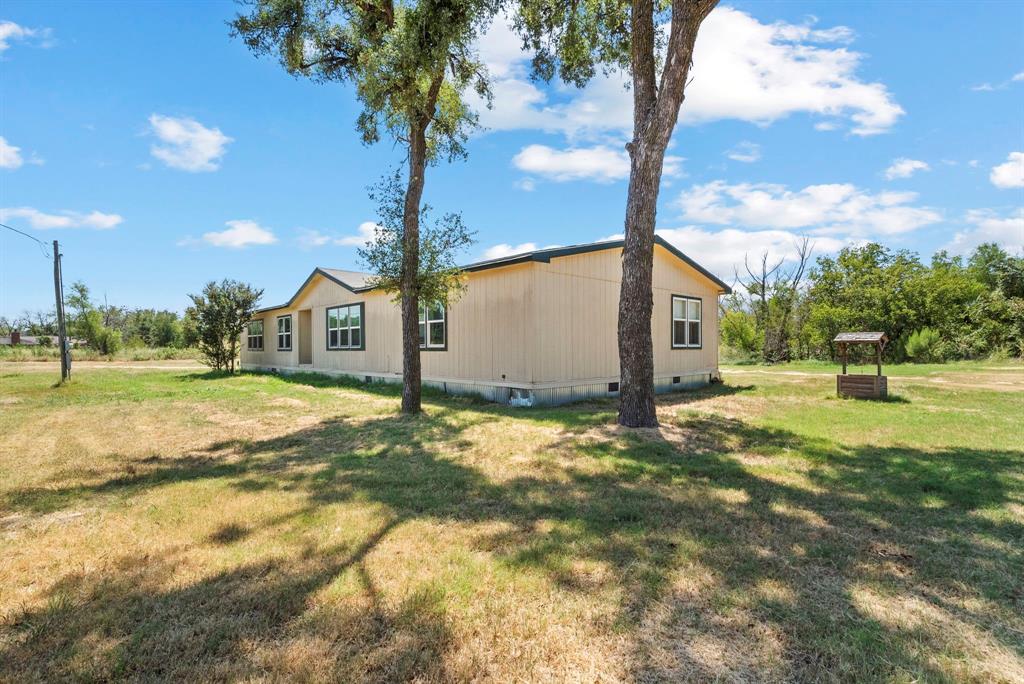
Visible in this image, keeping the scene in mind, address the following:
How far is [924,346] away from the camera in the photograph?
21.5 metres

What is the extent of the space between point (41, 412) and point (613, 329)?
38.9ft

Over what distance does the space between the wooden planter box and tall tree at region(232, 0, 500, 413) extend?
9.27 m

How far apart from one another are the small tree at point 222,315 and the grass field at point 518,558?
15245 mm

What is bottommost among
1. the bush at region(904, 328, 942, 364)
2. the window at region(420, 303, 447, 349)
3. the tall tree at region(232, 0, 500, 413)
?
the bush at region(904, 328, 942, 364)

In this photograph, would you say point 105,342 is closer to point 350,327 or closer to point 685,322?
point 350,327

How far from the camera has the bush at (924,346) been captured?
21.4 m

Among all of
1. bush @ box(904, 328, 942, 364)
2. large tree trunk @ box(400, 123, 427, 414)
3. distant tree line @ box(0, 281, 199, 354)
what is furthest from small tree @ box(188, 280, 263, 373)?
bush @ box(904, 328, 942, 364)

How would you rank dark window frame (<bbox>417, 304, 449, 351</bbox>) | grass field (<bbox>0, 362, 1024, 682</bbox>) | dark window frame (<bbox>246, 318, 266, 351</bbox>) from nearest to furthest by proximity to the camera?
grass field (<bbox>0, 362, 1024, 682</bbox>), dark window frame (<bbox>417, 304, 449, 351</bbox>), dark window frame (<bbox>246, 318, 266, 351</bbox>)

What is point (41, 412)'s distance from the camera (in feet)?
30.8

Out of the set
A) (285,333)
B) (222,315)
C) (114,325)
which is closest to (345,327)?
(285,333)

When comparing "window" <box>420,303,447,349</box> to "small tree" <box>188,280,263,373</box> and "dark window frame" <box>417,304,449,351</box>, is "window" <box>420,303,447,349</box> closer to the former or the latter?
"dark window frame" <box>417,304,449,351</box>

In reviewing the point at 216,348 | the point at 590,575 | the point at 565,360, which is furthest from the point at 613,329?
the point at 216,348

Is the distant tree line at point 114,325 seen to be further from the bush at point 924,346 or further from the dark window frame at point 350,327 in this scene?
the bush at point 924,346

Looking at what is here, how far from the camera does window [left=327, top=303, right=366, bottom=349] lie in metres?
16.2
